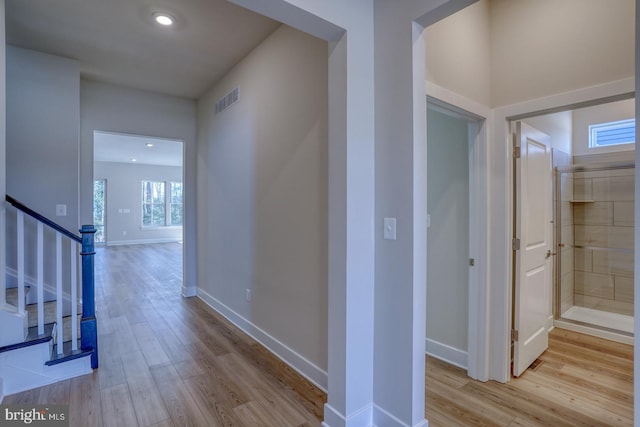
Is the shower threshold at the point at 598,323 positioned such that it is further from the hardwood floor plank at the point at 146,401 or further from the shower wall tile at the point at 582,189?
the hardwood floor plank at the point at 146,401

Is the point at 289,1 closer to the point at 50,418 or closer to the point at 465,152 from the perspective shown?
the point at 465,152

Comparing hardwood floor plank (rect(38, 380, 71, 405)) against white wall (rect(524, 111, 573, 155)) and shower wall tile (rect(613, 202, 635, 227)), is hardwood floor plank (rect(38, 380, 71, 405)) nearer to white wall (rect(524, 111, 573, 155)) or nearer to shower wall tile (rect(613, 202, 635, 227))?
white wall (rect(524, 111, 573, 155))

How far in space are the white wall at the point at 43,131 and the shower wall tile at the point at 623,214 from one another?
6.27 m

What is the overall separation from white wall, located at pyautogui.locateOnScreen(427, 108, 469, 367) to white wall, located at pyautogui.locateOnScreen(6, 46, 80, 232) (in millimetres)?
3838

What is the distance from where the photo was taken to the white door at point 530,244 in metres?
2.42

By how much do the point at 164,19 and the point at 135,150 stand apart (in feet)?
19.9

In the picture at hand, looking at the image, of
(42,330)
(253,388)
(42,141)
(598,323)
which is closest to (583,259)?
(598,323)

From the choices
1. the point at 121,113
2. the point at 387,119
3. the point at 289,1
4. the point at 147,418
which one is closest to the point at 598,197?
the point at 387,119

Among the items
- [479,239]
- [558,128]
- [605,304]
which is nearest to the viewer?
[479,239]

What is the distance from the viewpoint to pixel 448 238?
273 cm

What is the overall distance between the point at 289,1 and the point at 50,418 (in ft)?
8.97

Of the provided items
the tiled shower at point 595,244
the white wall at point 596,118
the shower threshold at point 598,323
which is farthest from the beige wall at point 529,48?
the shower threshold at point 598,323

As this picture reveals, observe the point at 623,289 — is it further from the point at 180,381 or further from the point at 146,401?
the point at 146,401

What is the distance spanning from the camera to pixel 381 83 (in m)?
1.80
